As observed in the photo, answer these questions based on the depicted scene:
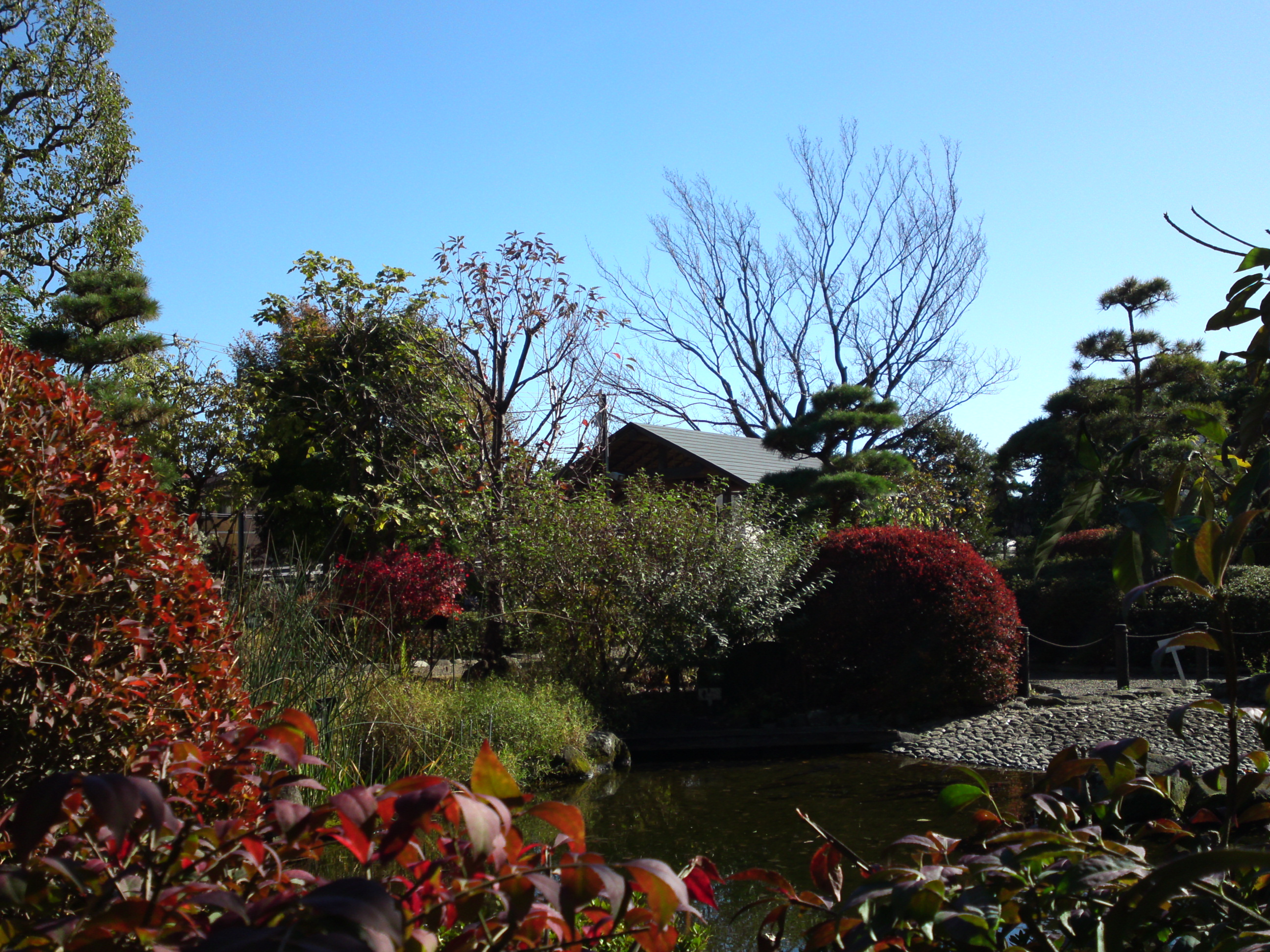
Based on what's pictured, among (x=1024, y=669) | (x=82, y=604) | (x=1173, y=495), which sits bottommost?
(x=1024, y=669)

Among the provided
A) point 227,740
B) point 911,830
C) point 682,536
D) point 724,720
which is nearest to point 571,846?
point 227,740

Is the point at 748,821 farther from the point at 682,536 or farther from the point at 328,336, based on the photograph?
the point at 328,336

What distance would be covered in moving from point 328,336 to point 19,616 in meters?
11.5

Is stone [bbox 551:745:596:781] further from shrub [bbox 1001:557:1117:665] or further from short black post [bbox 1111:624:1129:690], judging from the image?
shrub [bbox 1001:557:1117:665]

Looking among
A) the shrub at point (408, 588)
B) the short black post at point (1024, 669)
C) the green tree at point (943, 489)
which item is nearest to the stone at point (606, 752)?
the shrub at point (408, 588)

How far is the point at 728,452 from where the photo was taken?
21688mm

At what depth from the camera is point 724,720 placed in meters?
9.27

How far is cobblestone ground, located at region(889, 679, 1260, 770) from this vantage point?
7652 mm

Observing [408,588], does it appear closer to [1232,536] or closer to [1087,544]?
[1232,536]

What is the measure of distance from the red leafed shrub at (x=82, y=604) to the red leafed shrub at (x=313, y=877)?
2.05 feet

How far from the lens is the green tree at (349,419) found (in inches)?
452

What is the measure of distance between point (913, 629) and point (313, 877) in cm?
871

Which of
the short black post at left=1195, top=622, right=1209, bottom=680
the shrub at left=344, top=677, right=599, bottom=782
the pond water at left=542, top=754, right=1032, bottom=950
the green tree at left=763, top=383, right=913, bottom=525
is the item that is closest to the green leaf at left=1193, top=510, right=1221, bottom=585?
the pond water at left=542, top=754, right=1032, bottom=950

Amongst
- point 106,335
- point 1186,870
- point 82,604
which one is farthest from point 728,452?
point 1186,870
